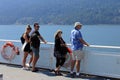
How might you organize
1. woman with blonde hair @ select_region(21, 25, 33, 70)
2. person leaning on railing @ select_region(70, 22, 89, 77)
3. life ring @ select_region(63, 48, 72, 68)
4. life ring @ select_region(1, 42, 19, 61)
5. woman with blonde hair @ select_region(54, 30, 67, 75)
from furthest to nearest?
life ring @ select_region(1, 42, 19, 61), woman with blonde hair @ select_region(21, 25, 33, 70), life ring @ select_region(63, 48, 72, 68), woman with blonde hair @ select_region(54, 30, 67, 75), person leaning on railing @ select_region(70, 22, 89, 77)

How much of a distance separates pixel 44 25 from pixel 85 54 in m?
130

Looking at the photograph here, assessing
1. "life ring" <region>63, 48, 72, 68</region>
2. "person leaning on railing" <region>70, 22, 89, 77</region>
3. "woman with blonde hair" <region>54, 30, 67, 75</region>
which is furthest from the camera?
"life ring" <region>63, 48, 72, 68</region>

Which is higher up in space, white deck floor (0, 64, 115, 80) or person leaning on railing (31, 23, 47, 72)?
person leaning on railing (31, 23, 47, 72)

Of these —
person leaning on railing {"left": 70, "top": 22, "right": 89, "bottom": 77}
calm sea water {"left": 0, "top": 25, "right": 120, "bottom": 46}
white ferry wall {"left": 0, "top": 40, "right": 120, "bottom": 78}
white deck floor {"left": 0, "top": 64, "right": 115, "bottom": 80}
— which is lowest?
white deck floor {"left": 0, "top": 64, "right": 115, "bottom": 80}

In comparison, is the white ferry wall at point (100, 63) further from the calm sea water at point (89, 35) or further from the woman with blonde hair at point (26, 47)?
the calm sea water at point (89, 35)

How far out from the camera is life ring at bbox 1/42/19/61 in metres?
13.1

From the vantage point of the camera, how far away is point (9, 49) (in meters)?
13.4

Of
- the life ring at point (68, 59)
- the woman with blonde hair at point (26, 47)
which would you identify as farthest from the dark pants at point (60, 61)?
the woman with blonde hair at point (26, 47)

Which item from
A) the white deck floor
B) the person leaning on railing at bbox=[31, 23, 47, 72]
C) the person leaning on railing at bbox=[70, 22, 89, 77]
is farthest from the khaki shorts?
the person leaning on railing at bbox=[31, 23, 47, 72]

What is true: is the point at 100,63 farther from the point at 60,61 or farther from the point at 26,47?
the point at 26,47

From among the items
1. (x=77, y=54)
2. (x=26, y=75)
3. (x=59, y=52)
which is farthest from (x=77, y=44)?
(x=26, y=75)

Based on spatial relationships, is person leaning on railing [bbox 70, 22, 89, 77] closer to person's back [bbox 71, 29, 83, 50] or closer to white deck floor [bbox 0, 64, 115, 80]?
person's back [bbox 71, 29, 83, 50]

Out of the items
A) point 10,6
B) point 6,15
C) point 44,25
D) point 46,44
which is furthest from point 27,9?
point 46,44

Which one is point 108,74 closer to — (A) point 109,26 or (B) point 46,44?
(B) point 46,44
